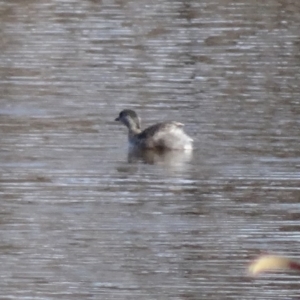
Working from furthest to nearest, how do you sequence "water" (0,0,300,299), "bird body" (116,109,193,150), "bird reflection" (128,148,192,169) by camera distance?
"bird body" (116,109,193,150) → "bird reflection" (128,148,192,169) → "water" (0,0,300,299)

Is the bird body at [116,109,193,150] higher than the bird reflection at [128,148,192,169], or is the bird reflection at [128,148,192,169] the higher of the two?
the bird body at [116,109,193,150]

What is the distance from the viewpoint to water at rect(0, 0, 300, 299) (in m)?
7.01

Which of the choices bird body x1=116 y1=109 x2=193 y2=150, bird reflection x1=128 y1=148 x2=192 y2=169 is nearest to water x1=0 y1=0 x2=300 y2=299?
bird reflection x1=128 y1=148 x2=192 y2=169

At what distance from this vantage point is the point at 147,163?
10.2m

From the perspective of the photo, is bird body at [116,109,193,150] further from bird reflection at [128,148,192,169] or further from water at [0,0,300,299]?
water at [0,0,300,299]

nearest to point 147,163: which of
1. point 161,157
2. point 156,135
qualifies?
point 161,157

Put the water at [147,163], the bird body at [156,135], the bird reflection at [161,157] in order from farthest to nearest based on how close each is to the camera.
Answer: the bird body at [156,135]
the bird reflection at [161,157]
the water at [147,163]

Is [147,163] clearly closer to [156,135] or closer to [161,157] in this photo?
[161,157]

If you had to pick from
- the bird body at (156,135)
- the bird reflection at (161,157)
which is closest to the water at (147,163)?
the bird reflection at (161,157)

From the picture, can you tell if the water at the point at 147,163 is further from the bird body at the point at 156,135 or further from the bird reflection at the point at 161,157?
the bird body at the point at 156,135

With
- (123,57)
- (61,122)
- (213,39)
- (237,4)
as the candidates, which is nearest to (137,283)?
(61,122)

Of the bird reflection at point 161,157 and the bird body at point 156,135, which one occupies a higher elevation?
the bird body at point 156,135

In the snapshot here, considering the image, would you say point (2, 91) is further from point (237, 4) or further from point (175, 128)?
point (237, 4)

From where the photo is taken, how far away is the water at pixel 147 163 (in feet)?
23.0
